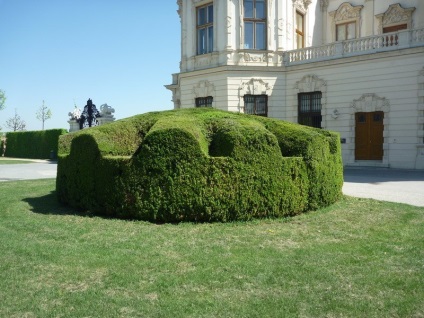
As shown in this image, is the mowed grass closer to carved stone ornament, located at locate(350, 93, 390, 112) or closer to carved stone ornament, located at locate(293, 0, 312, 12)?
carved stone ornament, located at locate(350, 93, 390, 112)

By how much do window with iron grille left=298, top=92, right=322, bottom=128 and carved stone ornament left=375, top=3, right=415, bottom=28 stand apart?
8342 mm

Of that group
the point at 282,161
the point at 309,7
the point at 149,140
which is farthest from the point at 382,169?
the point at 149,140

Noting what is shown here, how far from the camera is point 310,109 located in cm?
2459

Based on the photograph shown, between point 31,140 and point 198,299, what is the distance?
1702 inches

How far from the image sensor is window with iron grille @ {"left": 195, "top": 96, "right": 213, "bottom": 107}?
25828mm

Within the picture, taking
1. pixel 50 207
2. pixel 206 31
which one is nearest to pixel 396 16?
pixel 206 31

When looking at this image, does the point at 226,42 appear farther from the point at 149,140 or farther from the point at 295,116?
the point at 149,140

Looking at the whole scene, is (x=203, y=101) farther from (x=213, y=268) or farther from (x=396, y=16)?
(x=213, y=268)

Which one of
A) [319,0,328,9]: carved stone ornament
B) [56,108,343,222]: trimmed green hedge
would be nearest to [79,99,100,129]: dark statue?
[319,0,328,9]: carved stone ornament

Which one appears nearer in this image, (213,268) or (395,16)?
(213,268)

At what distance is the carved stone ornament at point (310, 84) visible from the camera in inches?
936

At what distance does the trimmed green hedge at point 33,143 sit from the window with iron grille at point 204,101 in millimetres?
16635

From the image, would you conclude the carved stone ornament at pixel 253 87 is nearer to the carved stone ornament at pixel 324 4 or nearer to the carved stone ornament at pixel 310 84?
the carved stone ornament at pixel 310 84

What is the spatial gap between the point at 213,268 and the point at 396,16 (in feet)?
90.6
